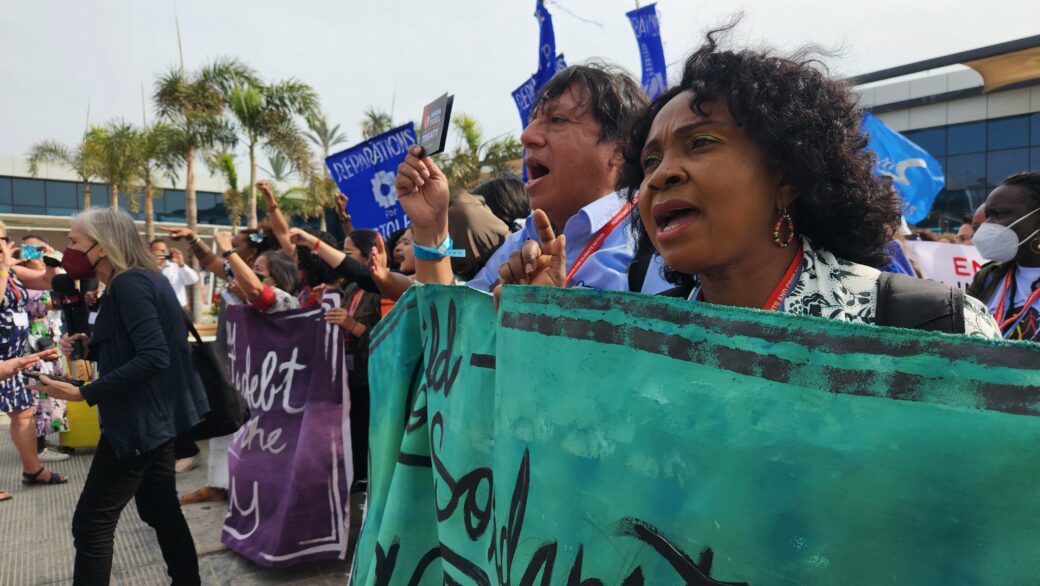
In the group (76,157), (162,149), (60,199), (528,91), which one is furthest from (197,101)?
(60,199)

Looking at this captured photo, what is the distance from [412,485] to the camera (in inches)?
71.0

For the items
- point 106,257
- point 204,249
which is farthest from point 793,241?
point 204,249

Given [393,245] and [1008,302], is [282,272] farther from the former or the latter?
[1008,302]

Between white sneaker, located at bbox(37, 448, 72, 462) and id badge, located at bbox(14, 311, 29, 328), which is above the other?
id badge, located at bbox(14, 311, 29, 328)

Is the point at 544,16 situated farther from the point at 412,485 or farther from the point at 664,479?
the point at 664,479

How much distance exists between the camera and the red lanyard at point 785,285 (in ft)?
4.12

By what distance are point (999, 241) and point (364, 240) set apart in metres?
3.47

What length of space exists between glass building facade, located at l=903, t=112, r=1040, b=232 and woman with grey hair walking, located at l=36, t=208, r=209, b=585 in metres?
25.6

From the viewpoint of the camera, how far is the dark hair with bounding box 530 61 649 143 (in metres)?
2.12

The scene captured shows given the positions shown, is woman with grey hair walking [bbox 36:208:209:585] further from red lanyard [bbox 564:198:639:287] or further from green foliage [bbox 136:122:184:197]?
green foliage [bbox 136:122:184:197]

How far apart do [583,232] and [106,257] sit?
2453 millimetres

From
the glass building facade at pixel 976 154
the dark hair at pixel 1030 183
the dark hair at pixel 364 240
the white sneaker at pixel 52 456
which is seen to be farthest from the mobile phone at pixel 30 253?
the glass building facade at pixel 976 154

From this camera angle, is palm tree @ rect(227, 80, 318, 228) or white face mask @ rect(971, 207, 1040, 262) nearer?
white face mask @ rect(971, 207, 1040, 262)

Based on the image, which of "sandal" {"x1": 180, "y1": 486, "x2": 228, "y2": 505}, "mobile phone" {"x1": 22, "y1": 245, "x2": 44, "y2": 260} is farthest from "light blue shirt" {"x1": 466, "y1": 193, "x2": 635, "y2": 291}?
"mobile phone" {"x1": 22, "y1": 245, "x2": 44, "y2": 260}
